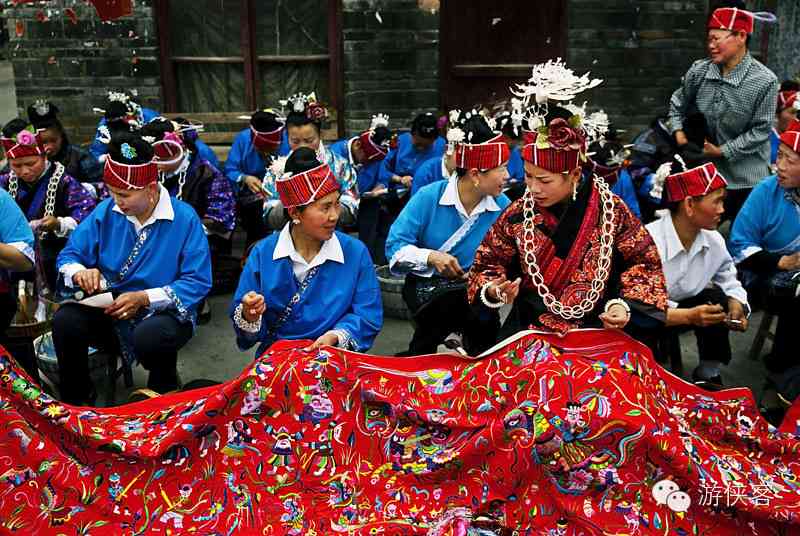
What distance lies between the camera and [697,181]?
3.76 metres

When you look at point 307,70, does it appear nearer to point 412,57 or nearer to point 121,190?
point 412,57

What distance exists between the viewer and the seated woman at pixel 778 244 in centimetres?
409

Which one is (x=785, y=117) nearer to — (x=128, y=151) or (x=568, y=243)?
(x=568, y=243)

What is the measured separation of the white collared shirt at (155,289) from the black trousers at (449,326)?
50.8 inches

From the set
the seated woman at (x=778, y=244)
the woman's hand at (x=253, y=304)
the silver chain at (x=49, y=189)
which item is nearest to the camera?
the woman's hand at (x=253, y=304)

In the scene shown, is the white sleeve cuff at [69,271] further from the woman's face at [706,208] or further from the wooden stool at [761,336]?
the wooden stool at [761,336]

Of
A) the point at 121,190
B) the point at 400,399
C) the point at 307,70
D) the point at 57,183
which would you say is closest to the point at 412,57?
the point at 307,70

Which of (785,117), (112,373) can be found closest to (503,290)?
(112,373)

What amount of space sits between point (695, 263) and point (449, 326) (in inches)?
50.3

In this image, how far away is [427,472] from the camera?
2883 millimetres

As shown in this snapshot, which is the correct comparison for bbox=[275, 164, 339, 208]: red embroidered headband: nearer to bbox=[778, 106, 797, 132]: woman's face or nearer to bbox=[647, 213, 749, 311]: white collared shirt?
bbox=[647, 213, 749, 311]: white collared shirt

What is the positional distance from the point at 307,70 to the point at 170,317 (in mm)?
4949

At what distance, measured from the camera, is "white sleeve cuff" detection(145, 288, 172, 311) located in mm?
3781

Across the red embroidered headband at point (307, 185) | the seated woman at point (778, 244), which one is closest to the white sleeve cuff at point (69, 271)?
the red embroidered headband at point (307, 185)
